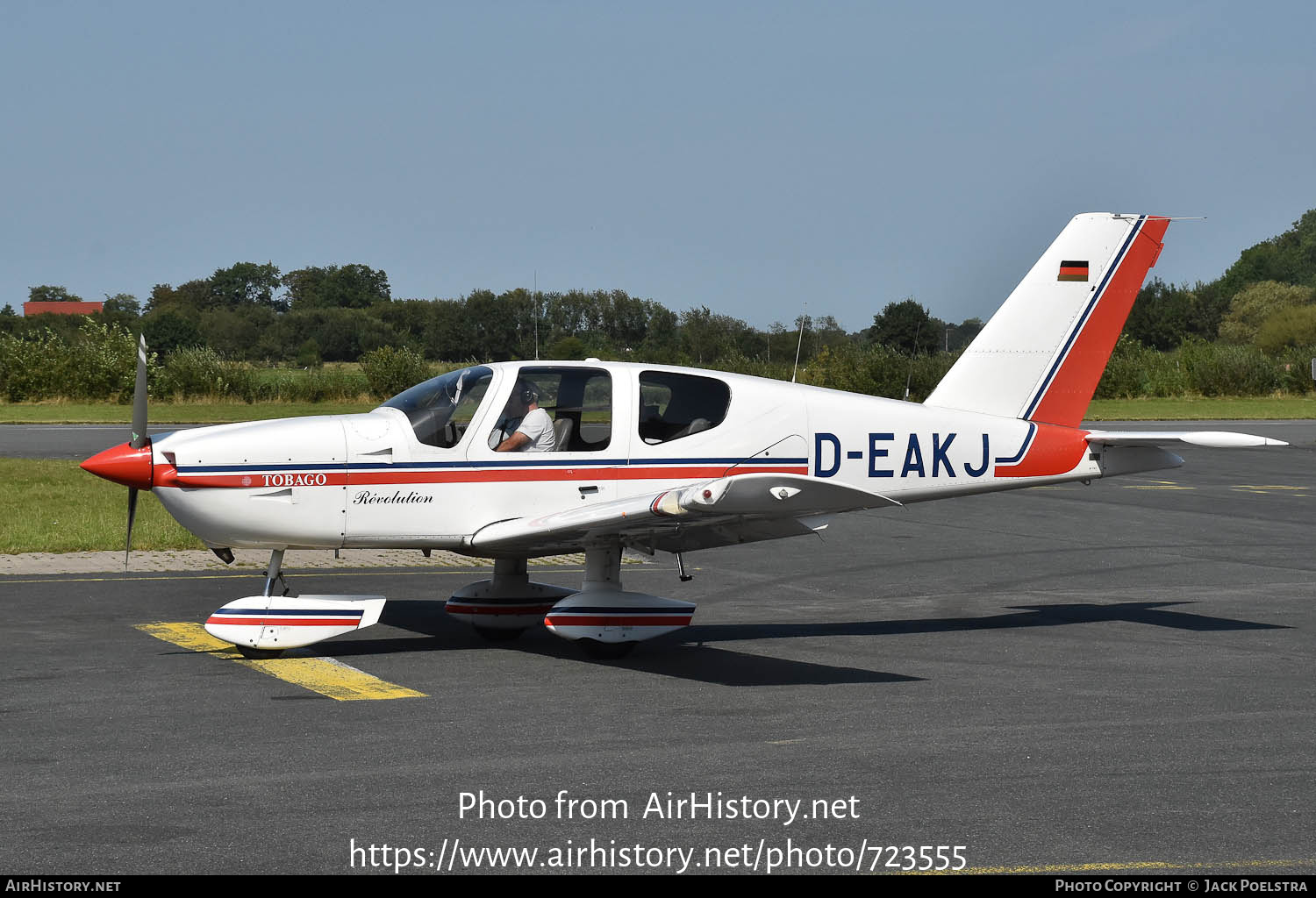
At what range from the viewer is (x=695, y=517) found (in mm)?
9203

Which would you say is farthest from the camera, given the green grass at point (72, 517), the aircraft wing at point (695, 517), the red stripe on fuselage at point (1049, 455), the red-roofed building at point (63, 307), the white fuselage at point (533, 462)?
the red-roofed building at point (63, 307)

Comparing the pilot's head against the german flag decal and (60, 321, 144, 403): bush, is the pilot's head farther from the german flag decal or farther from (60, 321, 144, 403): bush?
(60, 321, 144, 403): bush

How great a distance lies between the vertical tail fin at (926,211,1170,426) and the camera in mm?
11672

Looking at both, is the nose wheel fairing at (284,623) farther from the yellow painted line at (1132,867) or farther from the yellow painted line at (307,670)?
the yellow painted line at (1132,867)

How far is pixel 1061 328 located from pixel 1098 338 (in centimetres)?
38

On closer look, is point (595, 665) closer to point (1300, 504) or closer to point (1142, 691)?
point (1142, 691)

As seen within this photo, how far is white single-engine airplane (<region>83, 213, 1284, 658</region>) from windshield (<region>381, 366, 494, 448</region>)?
15mm

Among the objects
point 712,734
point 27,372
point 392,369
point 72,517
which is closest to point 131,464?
point 712,734

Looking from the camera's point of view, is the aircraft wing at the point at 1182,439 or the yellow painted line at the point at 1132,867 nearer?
the yellow painted line at the point at 1132,867

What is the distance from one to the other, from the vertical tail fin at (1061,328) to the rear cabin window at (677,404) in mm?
2117

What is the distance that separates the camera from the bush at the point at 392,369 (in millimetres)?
46719

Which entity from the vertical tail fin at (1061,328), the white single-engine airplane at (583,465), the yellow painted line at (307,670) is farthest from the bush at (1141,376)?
the yellow painted line at (307,670)

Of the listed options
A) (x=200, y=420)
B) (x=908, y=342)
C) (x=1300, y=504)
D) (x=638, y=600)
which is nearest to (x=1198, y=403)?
(x=908, y=342)

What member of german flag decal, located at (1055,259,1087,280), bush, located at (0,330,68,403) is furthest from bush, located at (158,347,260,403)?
german flag decal, located at (1055,259,1087,280)
